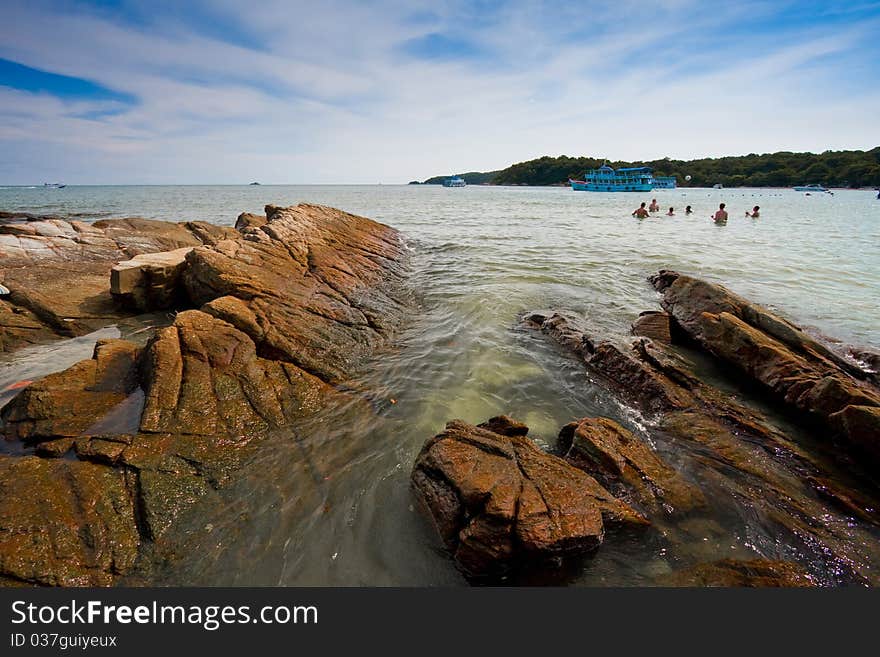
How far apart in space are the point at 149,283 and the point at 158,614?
1064 cm

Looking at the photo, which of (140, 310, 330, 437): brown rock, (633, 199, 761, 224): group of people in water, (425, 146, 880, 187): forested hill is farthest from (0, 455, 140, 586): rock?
(425, 146, 880, 187): forested hill

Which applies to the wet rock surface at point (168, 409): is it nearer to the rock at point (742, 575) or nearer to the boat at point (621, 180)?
the rock at point (742, 575)

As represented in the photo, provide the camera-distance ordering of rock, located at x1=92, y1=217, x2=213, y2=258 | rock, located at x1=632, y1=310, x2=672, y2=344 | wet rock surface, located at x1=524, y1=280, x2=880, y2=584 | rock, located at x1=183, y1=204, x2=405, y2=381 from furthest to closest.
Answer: rock, located at x1=92, y1=217, x2=213, y2=258, rock, located at x1=632, y1=310, x2=672, y2=344, rock, located at x1=183, y1=204, x2=405, y2=381, wet rock surface, located at x1=524, y1=280, x2=880, y2=584

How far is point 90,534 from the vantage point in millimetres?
4102

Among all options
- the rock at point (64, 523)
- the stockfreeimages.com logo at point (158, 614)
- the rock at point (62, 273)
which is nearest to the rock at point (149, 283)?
the rock at point (62, 273)

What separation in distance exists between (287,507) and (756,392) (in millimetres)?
9059

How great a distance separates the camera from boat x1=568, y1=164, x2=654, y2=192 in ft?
330

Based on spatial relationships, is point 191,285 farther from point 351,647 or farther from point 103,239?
point 103,239

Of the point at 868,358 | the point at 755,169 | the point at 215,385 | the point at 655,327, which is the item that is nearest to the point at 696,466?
the point at 655,327

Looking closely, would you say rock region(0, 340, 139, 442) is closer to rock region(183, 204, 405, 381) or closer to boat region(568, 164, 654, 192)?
rock region(183, 204, 405, 381)

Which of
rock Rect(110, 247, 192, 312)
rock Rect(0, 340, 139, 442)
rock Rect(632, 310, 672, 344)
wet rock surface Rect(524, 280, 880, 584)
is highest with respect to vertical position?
rock Rect(110, 247, 192, 312)

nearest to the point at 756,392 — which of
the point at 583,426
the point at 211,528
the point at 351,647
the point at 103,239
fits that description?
the point at 583,426

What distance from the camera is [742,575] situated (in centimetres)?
391

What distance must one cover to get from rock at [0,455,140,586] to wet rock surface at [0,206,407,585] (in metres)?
0.01
